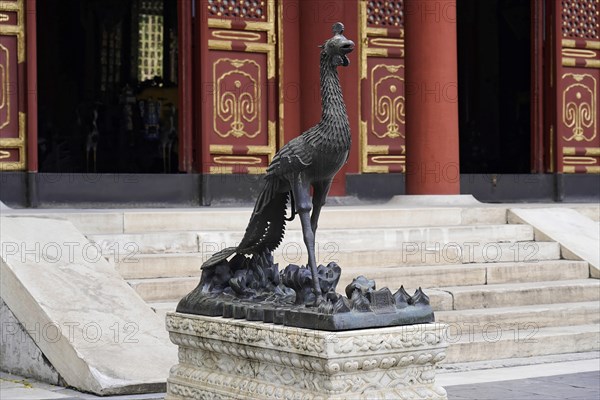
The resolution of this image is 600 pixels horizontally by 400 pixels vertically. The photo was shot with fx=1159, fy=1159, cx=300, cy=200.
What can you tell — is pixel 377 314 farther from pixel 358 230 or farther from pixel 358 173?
pixel 358 173

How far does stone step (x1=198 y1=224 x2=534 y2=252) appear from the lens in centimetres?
940

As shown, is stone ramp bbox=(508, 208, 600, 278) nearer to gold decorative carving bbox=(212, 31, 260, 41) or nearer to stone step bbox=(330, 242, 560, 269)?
stone step bbox=(330, 242, 560, 269)

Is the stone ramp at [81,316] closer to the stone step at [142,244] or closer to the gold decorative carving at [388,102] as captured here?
the stone step at [142,244]

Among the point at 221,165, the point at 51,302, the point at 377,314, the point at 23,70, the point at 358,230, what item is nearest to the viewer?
the point at 377,314

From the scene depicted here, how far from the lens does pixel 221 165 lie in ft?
41.7

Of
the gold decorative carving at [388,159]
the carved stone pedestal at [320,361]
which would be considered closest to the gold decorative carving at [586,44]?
the gold decorative carving at [388,159]

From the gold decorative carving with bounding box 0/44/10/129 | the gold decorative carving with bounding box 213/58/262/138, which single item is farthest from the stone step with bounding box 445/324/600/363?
the gold decorative carving with bounding box 0/44/10/129

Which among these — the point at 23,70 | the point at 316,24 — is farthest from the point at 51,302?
the point at 316,24

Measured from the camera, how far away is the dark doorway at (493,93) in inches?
758

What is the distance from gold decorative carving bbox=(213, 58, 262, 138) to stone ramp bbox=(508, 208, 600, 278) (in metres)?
3.30

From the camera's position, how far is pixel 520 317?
8883 millimetres

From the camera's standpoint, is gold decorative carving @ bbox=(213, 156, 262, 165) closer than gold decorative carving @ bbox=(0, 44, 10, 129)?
No

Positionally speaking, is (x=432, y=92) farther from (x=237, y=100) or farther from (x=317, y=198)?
(x=317, y=198)

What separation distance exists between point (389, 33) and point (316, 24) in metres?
1.23
